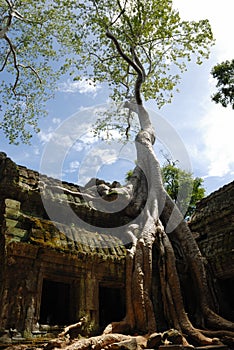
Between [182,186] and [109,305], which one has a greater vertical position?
[182,186]

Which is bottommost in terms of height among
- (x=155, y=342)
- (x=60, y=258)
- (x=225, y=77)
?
(x=155, y=342)

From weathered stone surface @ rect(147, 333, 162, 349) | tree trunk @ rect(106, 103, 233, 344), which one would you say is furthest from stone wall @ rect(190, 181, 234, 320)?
weathered stone surface @ rect(147, 333, 162, 349)

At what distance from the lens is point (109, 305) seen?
24.3ft

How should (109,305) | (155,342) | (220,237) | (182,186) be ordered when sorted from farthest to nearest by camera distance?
(182,186), (220,237), (109,305), (155,342)

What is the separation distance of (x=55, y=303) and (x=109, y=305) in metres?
1.41

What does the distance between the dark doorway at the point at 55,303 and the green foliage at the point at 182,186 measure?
1286cm

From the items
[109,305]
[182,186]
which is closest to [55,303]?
[109,305]

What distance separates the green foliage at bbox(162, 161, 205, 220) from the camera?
18953 millimetres

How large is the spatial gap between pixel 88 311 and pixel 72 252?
121 centimetres

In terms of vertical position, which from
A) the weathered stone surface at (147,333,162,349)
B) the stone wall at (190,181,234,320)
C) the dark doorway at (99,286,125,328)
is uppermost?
the stone wall at (190,181,234,320)

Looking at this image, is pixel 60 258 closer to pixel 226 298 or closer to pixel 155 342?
pixel 155 342

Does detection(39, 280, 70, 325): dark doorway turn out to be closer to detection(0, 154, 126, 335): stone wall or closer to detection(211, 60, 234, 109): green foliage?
detection(0, 154, 126, 335): stone wall

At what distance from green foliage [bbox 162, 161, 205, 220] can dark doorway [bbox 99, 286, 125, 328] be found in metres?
12.1

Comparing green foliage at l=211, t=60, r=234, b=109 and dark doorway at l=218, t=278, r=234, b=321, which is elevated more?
green foliage at l=211, t=60, r=234, b=109
